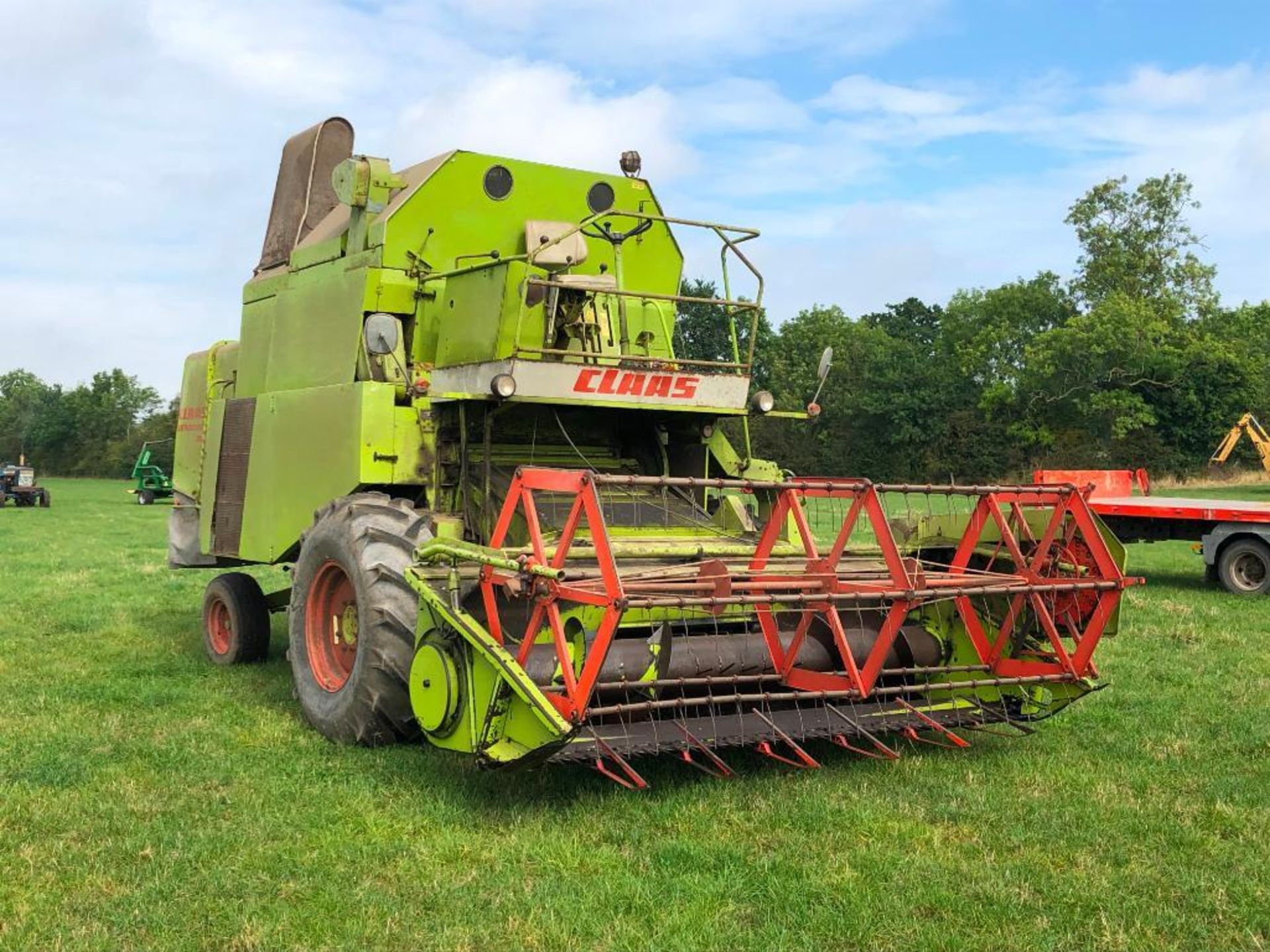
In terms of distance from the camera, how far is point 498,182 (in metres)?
7.60

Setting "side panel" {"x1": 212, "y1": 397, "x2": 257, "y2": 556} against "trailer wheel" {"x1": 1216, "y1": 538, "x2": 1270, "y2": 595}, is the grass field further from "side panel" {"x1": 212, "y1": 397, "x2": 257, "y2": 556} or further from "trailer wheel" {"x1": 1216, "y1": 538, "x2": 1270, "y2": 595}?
"trailer wheel" {"x1": 1216, "y1": 538, "x2": 1270, "y2": 595}

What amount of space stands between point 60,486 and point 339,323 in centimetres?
5859

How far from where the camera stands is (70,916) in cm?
388

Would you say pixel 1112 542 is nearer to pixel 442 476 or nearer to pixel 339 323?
pixel 442 476

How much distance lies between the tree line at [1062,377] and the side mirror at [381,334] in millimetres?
34158

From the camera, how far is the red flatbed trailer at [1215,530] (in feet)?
45.2

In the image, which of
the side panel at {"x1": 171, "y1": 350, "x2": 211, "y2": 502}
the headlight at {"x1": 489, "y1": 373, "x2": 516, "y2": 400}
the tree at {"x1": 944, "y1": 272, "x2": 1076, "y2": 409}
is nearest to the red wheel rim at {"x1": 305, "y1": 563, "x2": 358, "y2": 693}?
the headlight at {"x1": 489, "y1": 373, "x2": 516, "y2": 400}

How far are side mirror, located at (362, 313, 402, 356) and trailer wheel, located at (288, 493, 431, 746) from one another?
0.82 metres

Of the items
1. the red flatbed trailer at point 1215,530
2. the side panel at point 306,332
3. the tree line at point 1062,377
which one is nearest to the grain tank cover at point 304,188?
the side panel at point 306,332

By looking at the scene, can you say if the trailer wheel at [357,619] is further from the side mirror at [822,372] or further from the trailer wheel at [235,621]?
the side mirror at [822,372]

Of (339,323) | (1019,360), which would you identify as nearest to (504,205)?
(339,323)

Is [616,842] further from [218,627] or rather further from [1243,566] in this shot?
[1243,566]

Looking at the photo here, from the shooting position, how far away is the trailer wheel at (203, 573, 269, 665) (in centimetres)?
854

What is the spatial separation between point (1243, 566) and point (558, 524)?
10.7m
